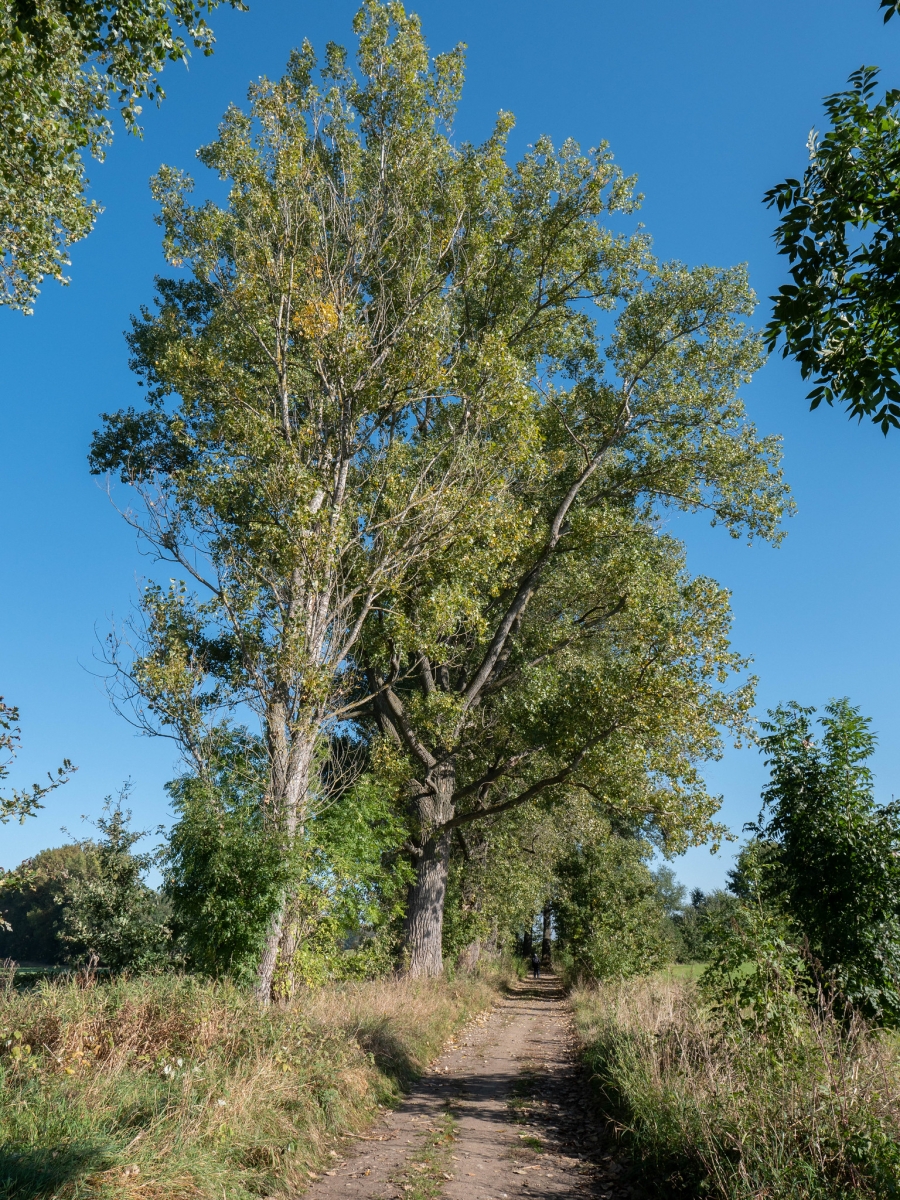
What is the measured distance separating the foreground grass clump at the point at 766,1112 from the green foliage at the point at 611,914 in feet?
57.5

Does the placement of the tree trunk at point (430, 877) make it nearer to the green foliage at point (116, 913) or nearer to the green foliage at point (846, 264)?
the green foliage at point (116, 913)

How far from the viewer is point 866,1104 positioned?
16.9ft

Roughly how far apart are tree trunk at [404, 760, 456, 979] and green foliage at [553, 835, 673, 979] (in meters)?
8.40

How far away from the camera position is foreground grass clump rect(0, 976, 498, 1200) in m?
4.77

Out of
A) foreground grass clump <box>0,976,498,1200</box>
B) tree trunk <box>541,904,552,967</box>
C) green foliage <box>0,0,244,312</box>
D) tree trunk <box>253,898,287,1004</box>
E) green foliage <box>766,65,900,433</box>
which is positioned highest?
green foliage <box>0,0,244,312</box>

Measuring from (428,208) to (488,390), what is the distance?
4.94 m

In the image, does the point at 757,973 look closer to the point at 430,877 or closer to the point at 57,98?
the point at 57,98

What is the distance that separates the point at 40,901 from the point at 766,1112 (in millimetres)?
70542

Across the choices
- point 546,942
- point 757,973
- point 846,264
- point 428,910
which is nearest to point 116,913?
point 428,910

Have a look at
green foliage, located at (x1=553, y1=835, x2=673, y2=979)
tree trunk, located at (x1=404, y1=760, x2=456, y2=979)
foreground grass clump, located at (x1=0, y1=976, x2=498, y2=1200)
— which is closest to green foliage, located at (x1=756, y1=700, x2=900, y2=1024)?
foreground grass clump, located at (x1=0, y1=976, x2=498, y2=1200)

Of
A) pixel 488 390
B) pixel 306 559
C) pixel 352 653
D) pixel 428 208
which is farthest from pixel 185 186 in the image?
pixel 352 653

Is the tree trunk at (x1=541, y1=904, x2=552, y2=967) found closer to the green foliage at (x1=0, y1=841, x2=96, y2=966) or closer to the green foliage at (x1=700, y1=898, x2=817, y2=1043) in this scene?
the green foliage at (x1=0, y1=841, x2=96, y2=966)

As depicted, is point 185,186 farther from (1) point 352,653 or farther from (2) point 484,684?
(2) point 484,684

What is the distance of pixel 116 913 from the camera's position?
13.4 meters
